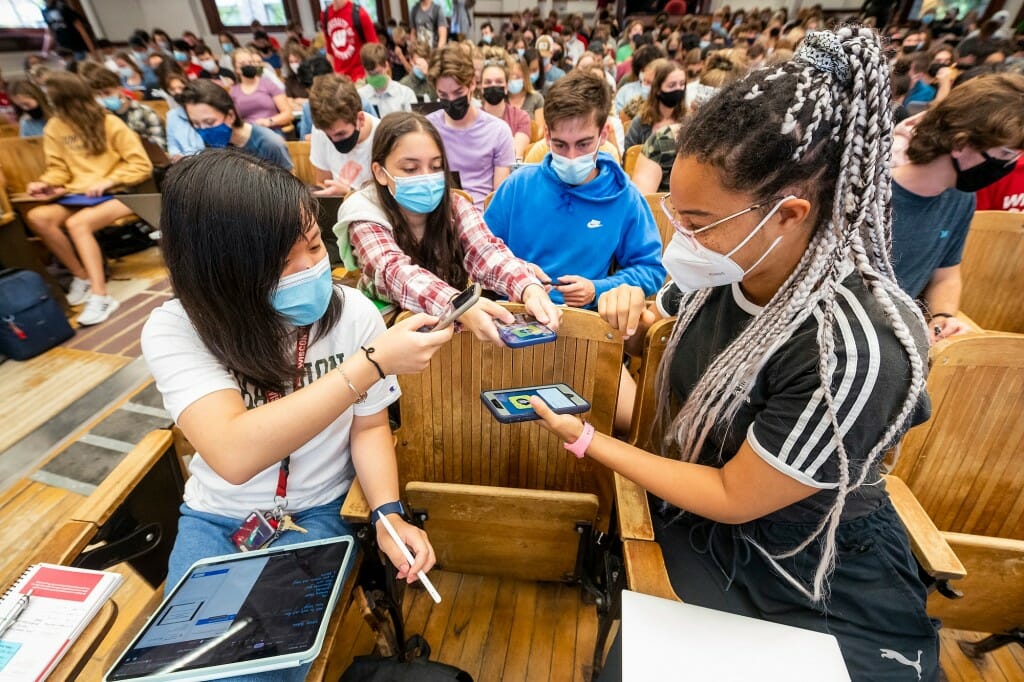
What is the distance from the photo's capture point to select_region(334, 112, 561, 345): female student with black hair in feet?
5.23

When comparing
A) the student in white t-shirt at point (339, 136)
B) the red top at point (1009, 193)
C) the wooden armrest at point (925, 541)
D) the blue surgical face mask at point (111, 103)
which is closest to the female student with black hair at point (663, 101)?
the red top at point (1009, 193)

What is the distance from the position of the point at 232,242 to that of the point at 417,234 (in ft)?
3.01

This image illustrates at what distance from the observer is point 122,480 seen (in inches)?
45.5

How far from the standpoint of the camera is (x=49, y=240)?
3.25 meters

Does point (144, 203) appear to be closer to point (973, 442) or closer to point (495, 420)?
point (495, 420)

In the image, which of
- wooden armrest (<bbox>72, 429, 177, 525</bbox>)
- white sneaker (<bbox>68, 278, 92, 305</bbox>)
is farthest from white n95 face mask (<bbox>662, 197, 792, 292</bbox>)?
white sneaker (<bbox>68, 278, 92, 305</bbox>)

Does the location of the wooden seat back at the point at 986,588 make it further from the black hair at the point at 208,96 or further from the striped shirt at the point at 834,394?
the black hair at the point at 208,96

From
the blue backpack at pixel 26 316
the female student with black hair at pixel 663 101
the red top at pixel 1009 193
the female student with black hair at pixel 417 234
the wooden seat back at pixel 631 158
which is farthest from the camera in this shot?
the wooden seat back at pixel 631 158

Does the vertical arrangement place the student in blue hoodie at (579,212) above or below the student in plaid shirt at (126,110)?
below

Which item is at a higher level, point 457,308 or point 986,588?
point 457,308

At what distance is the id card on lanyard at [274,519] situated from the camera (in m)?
1.12

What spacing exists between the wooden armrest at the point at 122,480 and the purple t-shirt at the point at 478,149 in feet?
6.74

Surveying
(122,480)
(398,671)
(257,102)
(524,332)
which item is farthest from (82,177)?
(398,671)

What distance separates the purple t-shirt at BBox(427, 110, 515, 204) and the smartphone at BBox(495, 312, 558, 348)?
1753mm
